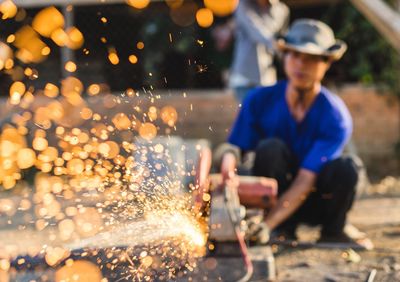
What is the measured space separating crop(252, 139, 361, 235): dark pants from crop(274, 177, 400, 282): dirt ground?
0.23 m

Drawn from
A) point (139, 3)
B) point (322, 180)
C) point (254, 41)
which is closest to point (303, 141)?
A: point (322, 180)

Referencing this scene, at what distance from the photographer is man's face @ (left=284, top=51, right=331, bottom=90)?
446cm

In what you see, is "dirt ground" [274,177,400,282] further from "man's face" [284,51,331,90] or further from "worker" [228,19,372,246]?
"man's face" [284,51,331,90]

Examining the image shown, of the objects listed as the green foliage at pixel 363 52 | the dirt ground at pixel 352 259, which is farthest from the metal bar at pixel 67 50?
the dirt ground at pixel 352 259

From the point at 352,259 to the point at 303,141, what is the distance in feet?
2.79

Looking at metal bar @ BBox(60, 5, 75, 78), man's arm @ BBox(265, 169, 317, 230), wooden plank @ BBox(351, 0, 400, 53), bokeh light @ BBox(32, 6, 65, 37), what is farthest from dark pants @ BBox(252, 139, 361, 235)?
bokeh light @ BBox(32, 6, 65, 37)

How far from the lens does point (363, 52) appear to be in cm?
952

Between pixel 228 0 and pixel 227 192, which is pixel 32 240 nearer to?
pixel 227 192

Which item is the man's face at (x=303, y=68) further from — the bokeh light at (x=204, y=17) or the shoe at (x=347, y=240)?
the bokeh light at (x=204, y=17)

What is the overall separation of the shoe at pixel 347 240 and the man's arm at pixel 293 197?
0.33 m

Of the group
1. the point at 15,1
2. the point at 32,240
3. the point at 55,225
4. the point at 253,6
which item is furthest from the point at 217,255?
the point at 15,1

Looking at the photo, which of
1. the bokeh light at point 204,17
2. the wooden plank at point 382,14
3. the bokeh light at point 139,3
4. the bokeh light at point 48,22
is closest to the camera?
the wooden plank at point 382,14

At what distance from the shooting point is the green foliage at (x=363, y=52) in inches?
366

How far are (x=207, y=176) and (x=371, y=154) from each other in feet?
17.6
